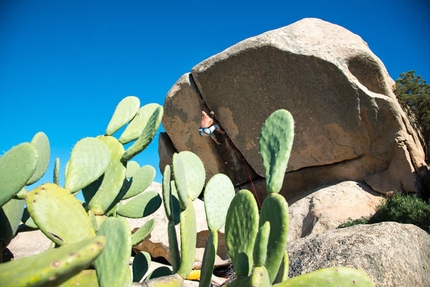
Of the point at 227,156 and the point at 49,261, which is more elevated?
the point at 227,156

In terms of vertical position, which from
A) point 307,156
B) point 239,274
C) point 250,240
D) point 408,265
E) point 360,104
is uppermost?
point 360,104

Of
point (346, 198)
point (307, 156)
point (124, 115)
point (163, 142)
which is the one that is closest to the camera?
point (124, 115)

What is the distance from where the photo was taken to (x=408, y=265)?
327 cm

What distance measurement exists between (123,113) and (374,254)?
90.7 inches

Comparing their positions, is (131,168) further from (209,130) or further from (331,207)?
(209,130)

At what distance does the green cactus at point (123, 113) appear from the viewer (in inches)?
79.6

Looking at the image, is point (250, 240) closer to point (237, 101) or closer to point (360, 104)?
point (360, 104)

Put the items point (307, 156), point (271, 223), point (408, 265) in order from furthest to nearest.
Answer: point (307, 156)
point (408, 265)
point (271, 223)

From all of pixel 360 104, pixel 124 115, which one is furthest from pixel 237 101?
pixel 124 115

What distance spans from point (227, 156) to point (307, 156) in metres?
2.11

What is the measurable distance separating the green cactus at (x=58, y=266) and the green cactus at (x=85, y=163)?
2.70 feet

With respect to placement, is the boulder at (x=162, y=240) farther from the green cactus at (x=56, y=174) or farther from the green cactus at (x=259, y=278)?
the green cactus at (x=259, y=278)

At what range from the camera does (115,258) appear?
3.61 feet

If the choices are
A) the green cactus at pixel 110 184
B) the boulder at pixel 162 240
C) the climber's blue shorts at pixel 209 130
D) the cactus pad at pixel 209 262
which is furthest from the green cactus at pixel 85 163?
the climber's blue shorts at pixel 209 130
